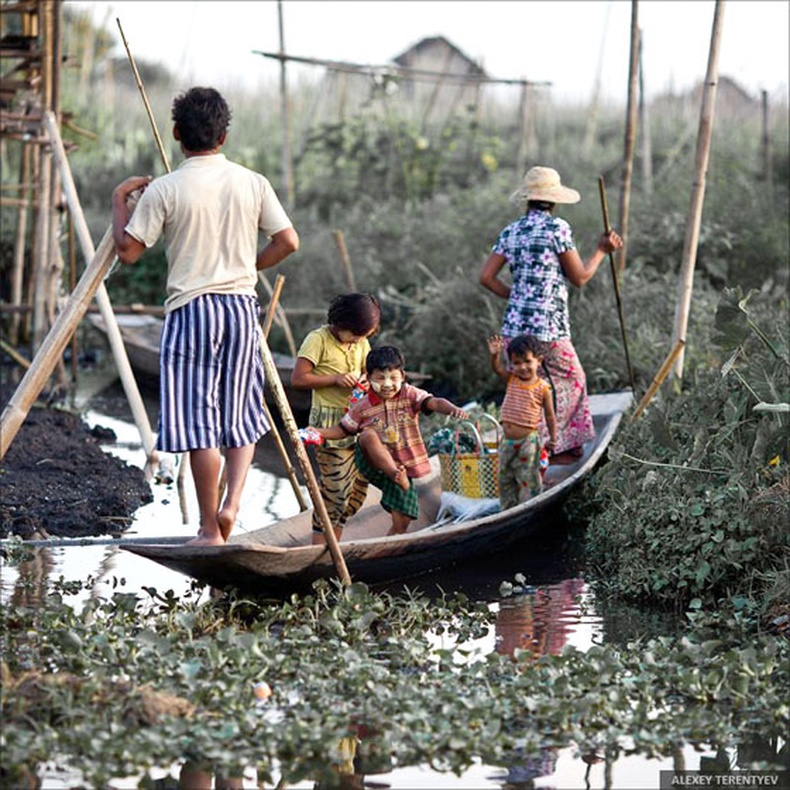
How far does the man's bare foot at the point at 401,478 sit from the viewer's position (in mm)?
6238

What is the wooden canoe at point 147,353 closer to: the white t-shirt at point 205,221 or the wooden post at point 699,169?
the wooden post at point 699,169

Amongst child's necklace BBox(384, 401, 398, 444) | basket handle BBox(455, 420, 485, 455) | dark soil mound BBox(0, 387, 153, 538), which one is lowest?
dark soil mound BBox(0, 387, 153, 538)

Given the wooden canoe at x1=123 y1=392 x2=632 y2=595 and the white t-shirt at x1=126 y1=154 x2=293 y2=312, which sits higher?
the white t-shirt at x1=126 y1=154 x2=293 y2=312

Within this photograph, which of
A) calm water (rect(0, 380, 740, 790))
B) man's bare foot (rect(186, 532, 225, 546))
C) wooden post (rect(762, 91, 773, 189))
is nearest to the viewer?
calm water (rect(0, 380, 740, 790))

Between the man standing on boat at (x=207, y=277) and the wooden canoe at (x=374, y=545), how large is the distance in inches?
9.5

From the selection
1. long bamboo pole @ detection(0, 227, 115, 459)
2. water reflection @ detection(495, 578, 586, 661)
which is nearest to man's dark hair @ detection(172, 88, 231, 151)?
long bamboo pole @ detection(0, 227, 115, 459)

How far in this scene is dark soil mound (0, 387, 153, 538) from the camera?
725 centimetres

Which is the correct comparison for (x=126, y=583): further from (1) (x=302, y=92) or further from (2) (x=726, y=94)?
(2) (x=726, y=94)

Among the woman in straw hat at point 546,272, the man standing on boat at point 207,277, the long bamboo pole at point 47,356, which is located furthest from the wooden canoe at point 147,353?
the long bamboo pole at point 47,356

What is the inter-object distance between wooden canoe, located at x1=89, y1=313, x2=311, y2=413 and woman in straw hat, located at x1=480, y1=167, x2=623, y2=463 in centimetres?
332

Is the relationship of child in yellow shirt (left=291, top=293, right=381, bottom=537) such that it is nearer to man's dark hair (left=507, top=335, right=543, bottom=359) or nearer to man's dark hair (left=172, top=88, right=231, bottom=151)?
man's dark hair (left=507, top=335, right=543, bottom=359)

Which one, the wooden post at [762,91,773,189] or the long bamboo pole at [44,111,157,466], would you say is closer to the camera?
the long bamboo pole at [44,111,157,466]

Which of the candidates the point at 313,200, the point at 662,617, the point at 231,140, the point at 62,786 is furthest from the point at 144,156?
the point at 62,786

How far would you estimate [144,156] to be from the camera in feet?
64.6
